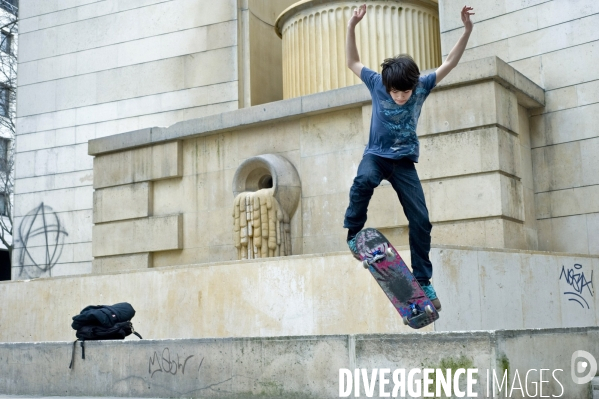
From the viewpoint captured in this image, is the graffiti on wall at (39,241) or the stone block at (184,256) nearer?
the stone block at (184,256)

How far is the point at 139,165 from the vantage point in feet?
53.4

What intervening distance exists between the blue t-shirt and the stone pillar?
851 cm

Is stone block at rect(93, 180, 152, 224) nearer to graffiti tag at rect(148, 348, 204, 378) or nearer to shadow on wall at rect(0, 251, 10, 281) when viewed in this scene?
graffiti tag at rect(148, 348, 204, 378)

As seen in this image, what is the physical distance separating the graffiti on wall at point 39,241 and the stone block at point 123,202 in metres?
2.72

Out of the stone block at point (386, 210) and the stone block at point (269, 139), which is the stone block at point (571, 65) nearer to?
the stone block at point (386, 210)

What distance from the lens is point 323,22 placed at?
15.7 meters

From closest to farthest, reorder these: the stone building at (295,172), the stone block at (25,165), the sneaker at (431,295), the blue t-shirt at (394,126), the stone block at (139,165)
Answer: the blue t-shirt at (394,126) → the sneaker at (431,295) → the stone building at (295,172) → the stone block at (139,165) → the stone block at (25,165)

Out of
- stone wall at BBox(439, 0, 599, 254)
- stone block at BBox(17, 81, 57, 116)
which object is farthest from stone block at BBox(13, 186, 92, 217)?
stone wall at BBox(439, 0, 599, 254)

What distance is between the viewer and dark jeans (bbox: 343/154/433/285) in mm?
6684

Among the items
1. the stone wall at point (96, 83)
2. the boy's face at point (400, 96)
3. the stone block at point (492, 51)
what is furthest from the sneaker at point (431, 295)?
the stone wall at point (96, 83)

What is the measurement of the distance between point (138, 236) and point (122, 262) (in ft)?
2.24

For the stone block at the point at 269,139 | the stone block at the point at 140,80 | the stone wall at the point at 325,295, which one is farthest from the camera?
the stone block at the point at 140,80

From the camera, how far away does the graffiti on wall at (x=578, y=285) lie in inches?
478

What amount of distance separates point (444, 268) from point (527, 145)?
180 inches
